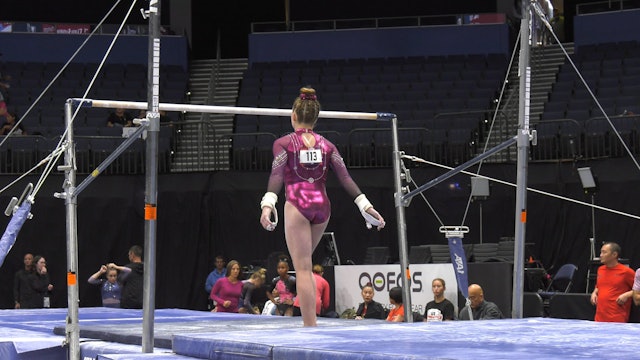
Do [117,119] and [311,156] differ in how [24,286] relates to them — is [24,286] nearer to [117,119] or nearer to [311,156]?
[117,119]

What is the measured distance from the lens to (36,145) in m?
16.5

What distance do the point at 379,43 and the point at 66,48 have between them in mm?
6562

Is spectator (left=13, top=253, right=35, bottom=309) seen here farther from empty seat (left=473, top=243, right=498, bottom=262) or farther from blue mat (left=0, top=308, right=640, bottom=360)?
blue mat (left=0, top=308, right=640, bottom=360)

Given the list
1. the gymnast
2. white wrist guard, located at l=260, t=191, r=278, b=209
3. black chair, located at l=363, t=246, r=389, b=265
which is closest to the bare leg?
the gymnast

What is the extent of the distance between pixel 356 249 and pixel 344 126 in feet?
8.00

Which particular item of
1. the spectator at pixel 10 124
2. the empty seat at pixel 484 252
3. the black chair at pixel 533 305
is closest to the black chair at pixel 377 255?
the empty seat at pixel 484 252

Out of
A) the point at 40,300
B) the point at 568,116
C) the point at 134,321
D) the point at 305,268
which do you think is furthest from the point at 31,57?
the point at 305,268

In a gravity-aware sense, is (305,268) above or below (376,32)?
below

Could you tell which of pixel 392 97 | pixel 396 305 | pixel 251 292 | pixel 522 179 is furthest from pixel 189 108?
pixel 392 97

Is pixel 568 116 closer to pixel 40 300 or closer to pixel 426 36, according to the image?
pixel 426 36

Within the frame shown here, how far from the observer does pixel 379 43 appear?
2167cm

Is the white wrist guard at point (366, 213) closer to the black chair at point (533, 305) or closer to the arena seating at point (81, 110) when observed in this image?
the black chair at point (533, 305)

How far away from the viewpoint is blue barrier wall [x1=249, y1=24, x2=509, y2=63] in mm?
21078

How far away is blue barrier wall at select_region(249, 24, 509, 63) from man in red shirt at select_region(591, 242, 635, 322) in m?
11.7
